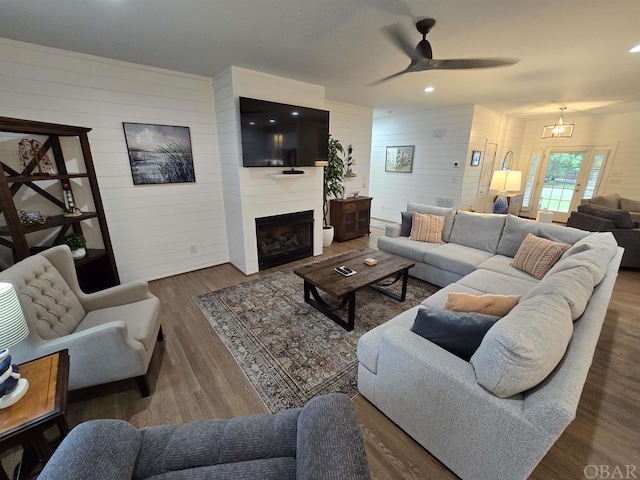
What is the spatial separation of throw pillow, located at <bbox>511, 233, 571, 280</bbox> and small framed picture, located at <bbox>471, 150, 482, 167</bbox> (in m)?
3.26

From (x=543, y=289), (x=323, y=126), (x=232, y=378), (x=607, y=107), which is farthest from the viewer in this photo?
(x=607, y=107)

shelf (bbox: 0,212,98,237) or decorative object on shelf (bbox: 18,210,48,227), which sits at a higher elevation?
decorative object on shelf (bbox: 18,210,48,227)

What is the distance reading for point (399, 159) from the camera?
6.65 meters

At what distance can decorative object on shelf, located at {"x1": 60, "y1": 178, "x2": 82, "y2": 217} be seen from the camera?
2740 millimetres

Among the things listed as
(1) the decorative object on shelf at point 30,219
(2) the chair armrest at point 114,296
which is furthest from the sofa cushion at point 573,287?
(1) the decorative object on shelf at point 30,219

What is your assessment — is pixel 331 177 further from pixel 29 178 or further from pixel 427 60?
pixel 29 178

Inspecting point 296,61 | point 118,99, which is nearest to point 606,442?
point 296,61

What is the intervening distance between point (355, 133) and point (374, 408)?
199 inches

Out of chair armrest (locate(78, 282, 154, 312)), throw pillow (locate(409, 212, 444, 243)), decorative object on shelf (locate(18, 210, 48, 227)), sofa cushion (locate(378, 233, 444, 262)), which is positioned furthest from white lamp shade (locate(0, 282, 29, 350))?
throw pillow (locate(409, 212, 444, 243))

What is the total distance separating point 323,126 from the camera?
13.1ft

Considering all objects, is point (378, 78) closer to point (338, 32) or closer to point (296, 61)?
point (296, 61)

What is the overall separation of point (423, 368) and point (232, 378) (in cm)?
144

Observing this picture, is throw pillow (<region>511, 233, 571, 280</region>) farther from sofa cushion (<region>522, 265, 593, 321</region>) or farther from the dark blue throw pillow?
the dark blue throw pillow

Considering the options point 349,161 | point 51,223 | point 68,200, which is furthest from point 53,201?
point 349,161
